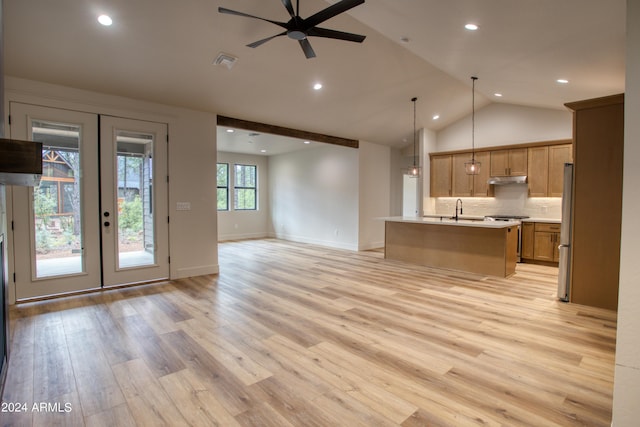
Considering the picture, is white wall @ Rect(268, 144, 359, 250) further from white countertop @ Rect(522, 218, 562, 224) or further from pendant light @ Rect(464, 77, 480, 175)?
white countertop @ Rect(522, 218, 562, 224)

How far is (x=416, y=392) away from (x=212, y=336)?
190 centimetres

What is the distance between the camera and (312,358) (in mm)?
2678

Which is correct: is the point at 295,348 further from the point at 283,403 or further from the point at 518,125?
the point at 518,125

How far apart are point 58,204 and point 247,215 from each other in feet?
20.9

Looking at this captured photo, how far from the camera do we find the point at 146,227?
16.3ft

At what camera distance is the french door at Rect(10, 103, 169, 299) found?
4.03 m

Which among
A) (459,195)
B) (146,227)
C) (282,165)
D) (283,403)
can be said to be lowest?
(283,403)

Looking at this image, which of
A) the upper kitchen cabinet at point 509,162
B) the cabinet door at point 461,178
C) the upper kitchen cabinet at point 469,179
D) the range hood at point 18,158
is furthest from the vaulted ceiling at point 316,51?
the range hood at point 18,158

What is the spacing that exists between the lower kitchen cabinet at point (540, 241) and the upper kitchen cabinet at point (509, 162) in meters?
1.22

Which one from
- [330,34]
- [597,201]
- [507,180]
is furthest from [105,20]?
[507,180]

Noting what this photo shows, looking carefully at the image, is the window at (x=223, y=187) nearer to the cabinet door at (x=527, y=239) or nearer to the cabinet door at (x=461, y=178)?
the cabinet door at (x=461, y=178)

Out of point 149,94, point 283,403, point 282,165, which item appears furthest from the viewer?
point 282,165

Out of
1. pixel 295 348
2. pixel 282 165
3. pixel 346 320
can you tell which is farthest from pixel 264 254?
pixel 295 348

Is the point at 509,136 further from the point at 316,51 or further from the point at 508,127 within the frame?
the point at 316,51
